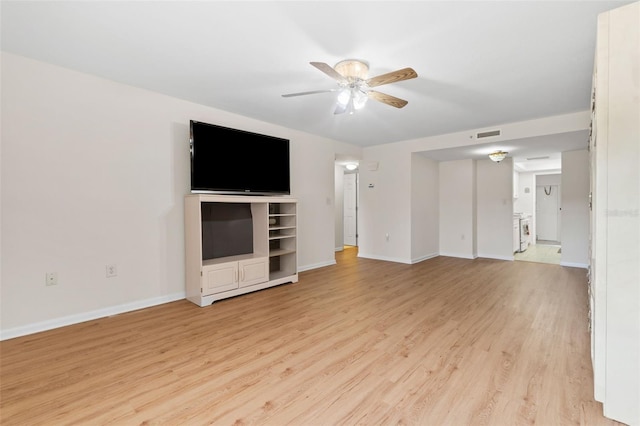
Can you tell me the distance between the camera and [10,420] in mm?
1572

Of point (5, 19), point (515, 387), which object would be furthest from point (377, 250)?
point (5, 19)

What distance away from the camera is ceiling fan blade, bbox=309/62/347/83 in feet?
7.10

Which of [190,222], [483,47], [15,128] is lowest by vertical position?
[190,222]

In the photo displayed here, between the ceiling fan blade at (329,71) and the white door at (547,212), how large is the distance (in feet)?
31.1

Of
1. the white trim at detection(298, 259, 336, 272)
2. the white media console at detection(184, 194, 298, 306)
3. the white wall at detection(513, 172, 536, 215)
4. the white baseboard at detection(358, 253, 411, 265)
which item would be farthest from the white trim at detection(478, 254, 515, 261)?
the white media console at detection(184, 194, 298, 306)

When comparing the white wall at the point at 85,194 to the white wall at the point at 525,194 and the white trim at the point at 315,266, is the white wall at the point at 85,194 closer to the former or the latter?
the white trim at the point at 315,266

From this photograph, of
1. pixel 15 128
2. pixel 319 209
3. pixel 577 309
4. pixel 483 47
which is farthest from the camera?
pixel 319 209

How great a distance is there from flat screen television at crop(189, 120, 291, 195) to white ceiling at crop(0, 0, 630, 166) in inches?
18.2

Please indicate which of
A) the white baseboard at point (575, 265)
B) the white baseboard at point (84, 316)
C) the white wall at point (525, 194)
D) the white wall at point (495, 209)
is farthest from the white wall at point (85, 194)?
the white wall at point (525, 194)

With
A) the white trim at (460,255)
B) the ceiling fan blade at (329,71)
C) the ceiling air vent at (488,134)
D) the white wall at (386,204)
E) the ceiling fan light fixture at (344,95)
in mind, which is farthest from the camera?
the white trim at (460,255)

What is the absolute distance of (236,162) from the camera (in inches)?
149

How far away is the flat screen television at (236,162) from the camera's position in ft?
11.2

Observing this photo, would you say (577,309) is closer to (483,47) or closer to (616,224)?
(616,224)

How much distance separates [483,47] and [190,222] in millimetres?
3445
